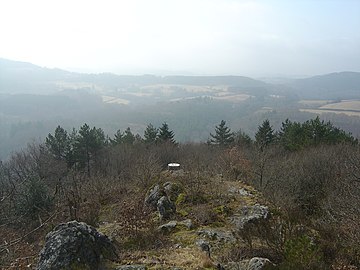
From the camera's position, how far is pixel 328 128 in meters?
34.0

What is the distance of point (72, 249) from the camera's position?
→ 8.42 meters

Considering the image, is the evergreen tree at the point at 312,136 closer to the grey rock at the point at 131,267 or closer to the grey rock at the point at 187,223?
the grey rock at the point at 187,223

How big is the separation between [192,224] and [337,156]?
17479 mm

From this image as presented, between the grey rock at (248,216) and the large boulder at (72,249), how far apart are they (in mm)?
5083

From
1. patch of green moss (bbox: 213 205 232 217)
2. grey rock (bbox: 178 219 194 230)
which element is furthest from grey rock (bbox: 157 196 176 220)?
patch of green moss (bbox: 213 205 232 217)

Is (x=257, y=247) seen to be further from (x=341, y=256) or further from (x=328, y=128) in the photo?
(x=328, y=128)

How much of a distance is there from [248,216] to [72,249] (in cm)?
694

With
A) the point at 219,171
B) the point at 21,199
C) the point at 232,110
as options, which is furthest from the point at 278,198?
the point at 232,110

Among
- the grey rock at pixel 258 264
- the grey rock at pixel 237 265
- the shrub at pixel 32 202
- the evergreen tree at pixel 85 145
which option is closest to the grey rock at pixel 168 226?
the grey rock at pixel 237 265

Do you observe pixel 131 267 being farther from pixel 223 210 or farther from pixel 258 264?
pixel 223 210

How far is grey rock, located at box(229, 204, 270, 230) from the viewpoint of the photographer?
11609 mm

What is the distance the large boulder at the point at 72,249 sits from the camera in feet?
27.1

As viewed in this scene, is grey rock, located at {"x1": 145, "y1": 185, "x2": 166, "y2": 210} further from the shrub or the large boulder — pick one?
the shrub

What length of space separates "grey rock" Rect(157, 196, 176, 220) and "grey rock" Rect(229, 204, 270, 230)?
267 cm
